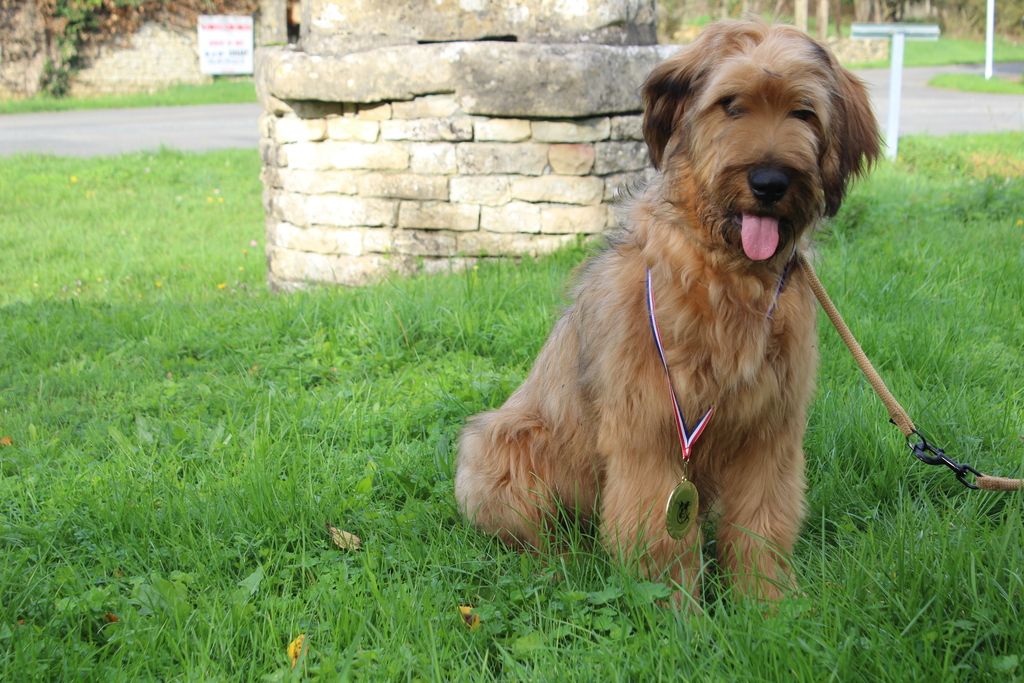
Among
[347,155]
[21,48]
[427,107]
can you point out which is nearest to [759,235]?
[427,107]

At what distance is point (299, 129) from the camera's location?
25.0 ft

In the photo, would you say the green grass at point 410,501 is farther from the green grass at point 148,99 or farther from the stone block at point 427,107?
the green grass at point 148,99

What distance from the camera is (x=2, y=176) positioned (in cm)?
1350

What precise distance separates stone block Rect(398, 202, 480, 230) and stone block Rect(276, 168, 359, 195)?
1.57 feet

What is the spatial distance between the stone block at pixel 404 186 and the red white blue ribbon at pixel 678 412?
14.8 ft

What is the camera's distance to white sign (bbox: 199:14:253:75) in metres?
25.6

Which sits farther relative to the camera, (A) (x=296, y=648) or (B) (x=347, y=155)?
(B) (x=347, y=155)

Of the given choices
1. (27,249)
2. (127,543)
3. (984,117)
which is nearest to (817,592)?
(127,543)

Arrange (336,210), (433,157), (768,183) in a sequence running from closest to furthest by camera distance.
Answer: (768,183)
(433,157)
(336,210)

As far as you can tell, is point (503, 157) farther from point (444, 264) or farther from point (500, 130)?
point (444, 264)

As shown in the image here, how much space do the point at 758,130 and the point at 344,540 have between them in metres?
1.88

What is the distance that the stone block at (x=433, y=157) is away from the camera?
23.5ft

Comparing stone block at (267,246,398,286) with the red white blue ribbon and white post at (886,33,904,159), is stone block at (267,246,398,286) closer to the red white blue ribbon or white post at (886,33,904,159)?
the red white blue ribbon

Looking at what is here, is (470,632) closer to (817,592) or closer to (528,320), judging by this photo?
(817,592)
